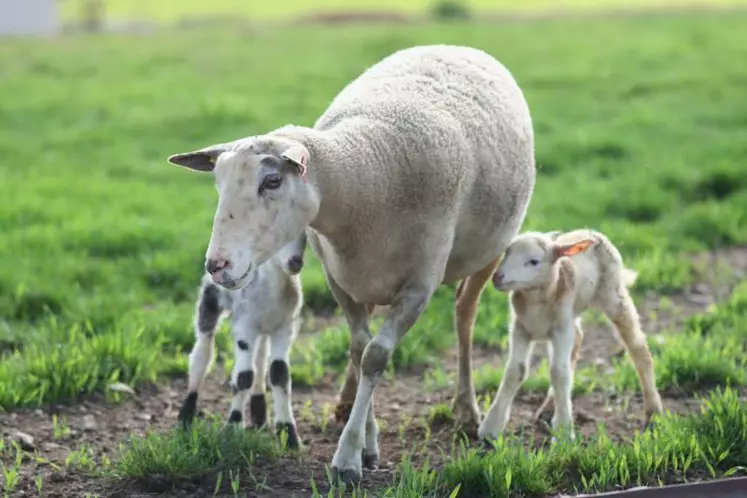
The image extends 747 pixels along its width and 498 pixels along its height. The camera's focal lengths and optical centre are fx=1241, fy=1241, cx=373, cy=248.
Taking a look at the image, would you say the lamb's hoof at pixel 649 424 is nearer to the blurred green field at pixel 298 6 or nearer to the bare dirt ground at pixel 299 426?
the bare dirt ground at pixel 299 426

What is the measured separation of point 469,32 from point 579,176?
36.8ft

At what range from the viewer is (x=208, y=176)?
39.9ft

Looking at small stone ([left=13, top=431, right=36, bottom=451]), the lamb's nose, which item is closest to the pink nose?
the lamb's nose

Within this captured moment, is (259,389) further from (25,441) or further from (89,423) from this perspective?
(25,441)

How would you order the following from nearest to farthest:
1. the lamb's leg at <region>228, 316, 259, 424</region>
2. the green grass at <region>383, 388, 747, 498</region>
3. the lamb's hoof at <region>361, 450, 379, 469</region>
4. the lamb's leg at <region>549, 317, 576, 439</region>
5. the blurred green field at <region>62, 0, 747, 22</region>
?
the green grass at <region>383, 388, 747, 498</region>
the lamb's hoof at <region>361, 450, 379, 469</region>
the lamb's leg at <region>228, 316, 259, 424</region>
the lamb's leg at <region>549, 317, 576, 439</region>
the blurred green field at <region>62, 0, 747, 22</region>

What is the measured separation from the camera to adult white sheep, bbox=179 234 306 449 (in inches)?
219

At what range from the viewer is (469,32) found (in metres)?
22.1

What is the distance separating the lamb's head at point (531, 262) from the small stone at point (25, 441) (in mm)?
2284

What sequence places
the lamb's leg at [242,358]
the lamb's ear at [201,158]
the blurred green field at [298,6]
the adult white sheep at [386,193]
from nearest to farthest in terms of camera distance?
the adult white sheep at [386,193]
the lamb's ear at [201,158]
the lamb's leg at [242,358]
the blurred green field at [298,6]

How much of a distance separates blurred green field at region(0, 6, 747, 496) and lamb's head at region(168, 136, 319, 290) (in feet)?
3.85

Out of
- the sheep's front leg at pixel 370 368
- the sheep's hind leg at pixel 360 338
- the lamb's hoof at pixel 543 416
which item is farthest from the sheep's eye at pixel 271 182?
the lamb's hoof at pixel 543 416

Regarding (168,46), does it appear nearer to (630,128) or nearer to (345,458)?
(630,128)

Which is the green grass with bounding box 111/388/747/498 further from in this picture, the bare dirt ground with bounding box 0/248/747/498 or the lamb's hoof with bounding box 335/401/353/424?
the lamb's hoof with bounding box 335/401/353/424

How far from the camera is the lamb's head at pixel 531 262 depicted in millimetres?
5598
